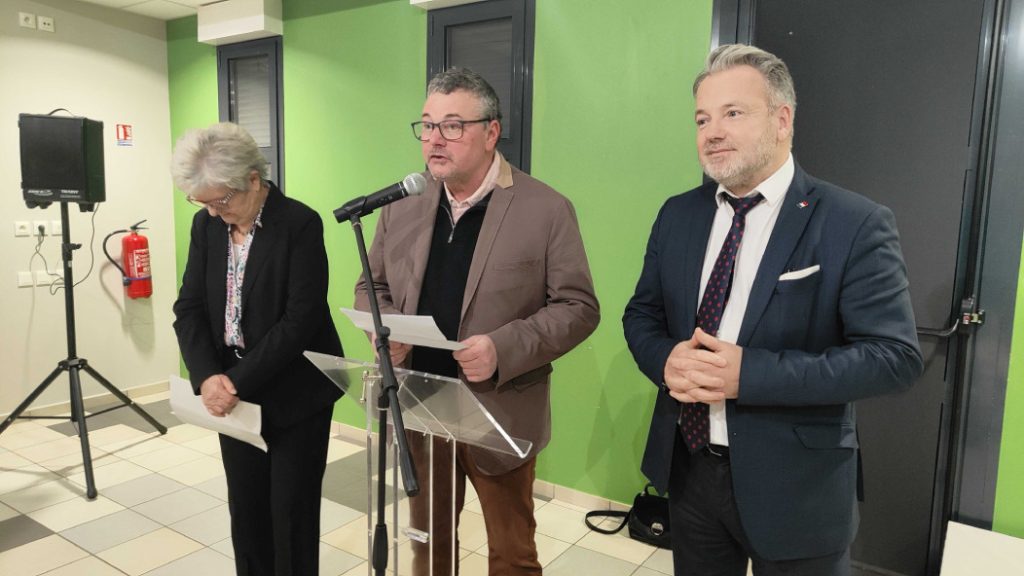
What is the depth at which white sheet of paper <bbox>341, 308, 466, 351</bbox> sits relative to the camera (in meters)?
1.33

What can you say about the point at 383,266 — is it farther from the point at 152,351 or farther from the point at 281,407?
the point at 152,351

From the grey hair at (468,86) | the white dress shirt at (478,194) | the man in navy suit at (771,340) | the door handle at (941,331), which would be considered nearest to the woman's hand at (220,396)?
the white dress shirt at (478,194)

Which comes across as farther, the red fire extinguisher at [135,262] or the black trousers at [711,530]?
the red fire extinguisher at [135,262]

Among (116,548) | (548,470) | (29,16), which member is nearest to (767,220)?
(548,470)

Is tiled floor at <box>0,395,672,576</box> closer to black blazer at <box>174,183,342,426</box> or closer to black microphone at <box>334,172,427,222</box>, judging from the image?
black blazer at <box>174,183,342,426</box>

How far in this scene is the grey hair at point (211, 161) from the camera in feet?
6.19

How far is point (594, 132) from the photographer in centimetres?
314

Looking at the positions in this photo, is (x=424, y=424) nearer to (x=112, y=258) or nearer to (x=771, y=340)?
(x=771, y=340)

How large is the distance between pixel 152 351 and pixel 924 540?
526 centimetres

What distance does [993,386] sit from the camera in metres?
2.40

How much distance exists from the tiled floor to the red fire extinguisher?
1.23 meters

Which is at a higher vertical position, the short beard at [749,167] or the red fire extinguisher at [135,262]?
the short beard at [749,167]

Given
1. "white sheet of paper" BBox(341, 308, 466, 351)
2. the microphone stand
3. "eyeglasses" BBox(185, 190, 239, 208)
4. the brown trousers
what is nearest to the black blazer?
"eyeglasses" BBox(185, 190, 239, 208)

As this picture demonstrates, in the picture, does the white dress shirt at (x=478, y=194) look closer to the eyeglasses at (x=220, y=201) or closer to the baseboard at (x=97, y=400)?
the eyeglasses at (x=220, y=201)
